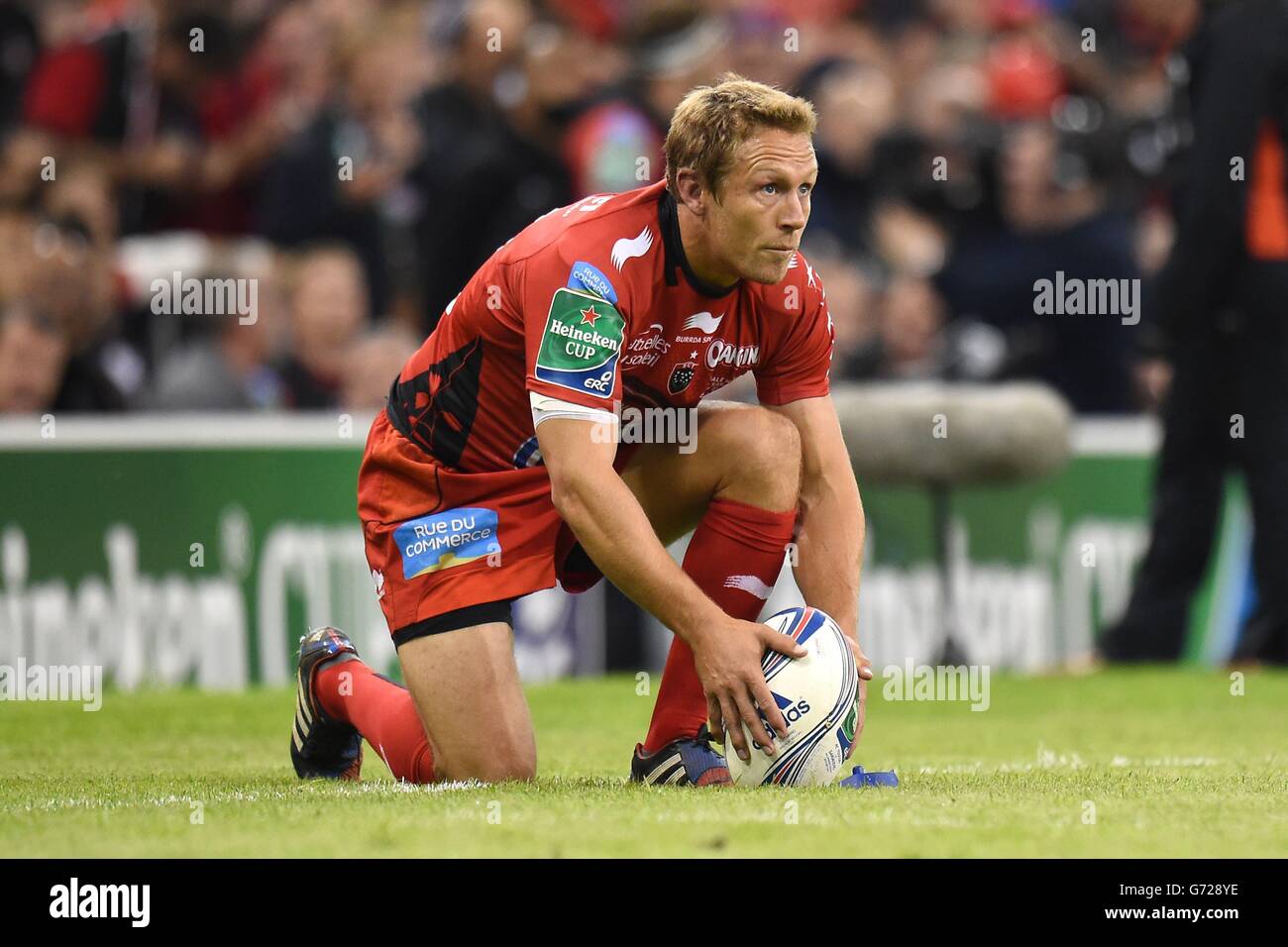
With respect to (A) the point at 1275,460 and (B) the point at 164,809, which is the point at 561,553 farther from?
(A) the point at 1275,460

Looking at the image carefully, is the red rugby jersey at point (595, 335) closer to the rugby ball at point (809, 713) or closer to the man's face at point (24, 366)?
the rugby ball at point (809, 713)

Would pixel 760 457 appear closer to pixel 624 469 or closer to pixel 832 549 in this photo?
pixel 832 549

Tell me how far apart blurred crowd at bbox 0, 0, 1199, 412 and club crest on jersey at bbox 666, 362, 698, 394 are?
538 centimetres

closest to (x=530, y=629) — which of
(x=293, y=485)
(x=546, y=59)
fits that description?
(x=293, y=485)

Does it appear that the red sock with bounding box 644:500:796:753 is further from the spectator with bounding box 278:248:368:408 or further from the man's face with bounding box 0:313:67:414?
the spectator with bounding box 278:248:368:408

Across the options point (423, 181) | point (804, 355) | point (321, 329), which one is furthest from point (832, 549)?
point (423, 181)

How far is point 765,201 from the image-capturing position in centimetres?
A: 511

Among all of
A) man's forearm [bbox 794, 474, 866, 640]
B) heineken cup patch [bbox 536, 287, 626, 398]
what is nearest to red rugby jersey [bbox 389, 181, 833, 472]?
heineken cup patch [bbox 536, 287, 626, 398]

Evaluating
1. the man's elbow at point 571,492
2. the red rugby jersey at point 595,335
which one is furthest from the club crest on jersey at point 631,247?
the man's elbow at point 571,492

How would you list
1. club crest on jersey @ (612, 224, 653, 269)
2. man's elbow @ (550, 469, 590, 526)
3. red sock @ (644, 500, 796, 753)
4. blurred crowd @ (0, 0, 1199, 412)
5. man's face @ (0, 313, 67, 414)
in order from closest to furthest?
man's elbow @ (550, 469, 590, 526), club crest on jersey @ (612, 224, 653, 269), red sock @ (644, 500, 796, 753), man's face @ (0, 313, 67, 414), blurred crowd @ (0, 0, 1199, 412)

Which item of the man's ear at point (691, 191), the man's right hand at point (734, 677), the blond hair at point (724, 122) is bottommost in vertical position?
the man's right hand at point (734, 677)

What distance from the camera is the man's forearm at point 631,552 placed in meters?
4.96
